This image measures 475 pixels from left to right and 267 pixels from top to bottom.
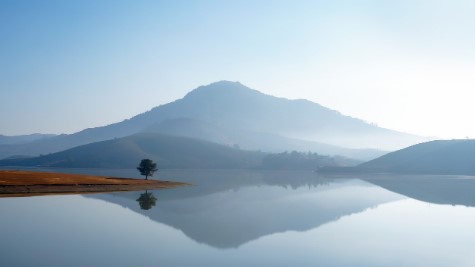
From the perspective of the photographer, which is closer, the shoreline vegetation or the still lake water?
the still lake water

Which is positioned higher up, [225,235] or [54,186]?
[54,186]

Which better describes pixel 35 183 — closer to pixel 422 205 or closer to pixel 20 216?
pixel 20 216

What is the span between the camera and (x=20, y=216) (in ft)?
170

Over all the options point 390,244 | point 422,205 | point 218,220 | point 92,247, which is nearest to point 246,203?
point 218,220

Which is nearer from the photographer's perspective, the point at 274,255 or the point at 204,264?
the point at 204,264

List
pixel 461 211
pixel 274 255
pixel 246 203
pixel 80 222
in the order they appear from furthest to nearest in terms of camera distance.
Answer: pixel 246 203 < pixel 461 211 < pixel 80 222 < pixel 274 255

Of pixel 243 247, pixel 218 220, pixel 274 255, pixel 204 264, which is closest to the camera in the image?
pixel 204 264

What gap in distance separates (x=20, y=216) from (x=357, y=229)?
36.6 metres

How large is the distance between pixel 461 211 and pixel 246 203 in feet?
111

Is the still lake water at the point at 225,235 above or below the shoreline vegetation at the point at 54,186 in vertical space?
below

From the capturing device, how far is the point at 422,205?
270ft

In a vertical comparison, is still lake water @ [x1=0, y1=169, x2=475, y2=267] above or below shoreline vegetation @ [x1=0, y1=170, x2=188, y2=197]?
below

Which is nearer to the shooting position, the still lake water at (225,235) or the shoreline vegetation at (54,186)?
the still lake water at (225,235)

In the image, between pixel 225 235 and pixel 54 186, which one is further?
pixel 54 186
